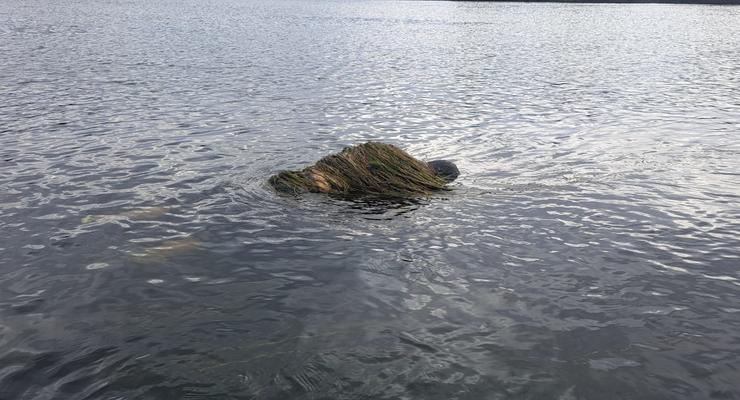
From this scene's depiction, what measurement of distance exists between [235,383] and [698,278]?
884 cm

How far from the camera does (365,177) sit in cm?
1662

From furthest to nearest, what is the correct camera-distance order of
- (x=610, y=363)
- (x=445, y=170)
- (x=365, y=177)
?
1. (x=445, y=170)
2. (x=365, y=177)
3. (x=610, y=363)

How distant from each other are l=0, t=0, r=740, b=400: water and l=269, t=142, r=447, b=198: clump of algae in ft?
2.11

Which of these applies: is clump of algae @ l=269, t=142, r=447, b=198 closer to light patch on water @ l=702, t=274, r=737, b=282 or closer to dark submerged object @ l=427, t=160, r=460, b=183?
dark submerged object @ l=427, t=160, r=460, b=183

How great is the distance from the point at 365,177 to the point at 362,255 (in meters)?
4.33

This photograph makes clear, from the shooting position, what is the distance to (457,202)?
1602cm

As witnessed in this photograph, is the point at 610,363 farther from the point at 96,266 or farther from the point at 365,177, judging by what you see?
the point at 96,266

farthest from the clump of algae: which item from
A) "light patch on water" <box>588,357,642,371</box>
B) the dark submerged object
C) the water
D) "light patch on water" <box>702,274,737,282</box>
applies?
"light patch on water" <box>588,357,642,371</box>

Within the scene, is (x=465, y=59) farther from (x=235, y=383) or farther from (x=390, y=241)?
(x=235, y=383)

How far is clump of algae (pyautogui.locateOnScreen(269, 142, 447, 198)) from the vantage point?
16438 millimetres

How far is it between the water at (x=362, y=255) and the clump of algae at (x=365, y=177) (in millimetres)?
643

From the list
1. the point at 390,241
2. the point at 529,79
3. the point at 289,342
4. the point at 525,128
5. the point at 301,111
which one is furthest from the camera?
the point at 529,79

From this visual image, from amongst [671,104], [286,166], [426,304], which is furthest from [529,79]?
[426,304]

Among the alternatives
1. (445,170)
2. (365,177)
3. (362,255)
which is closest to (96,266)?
(362,255)
